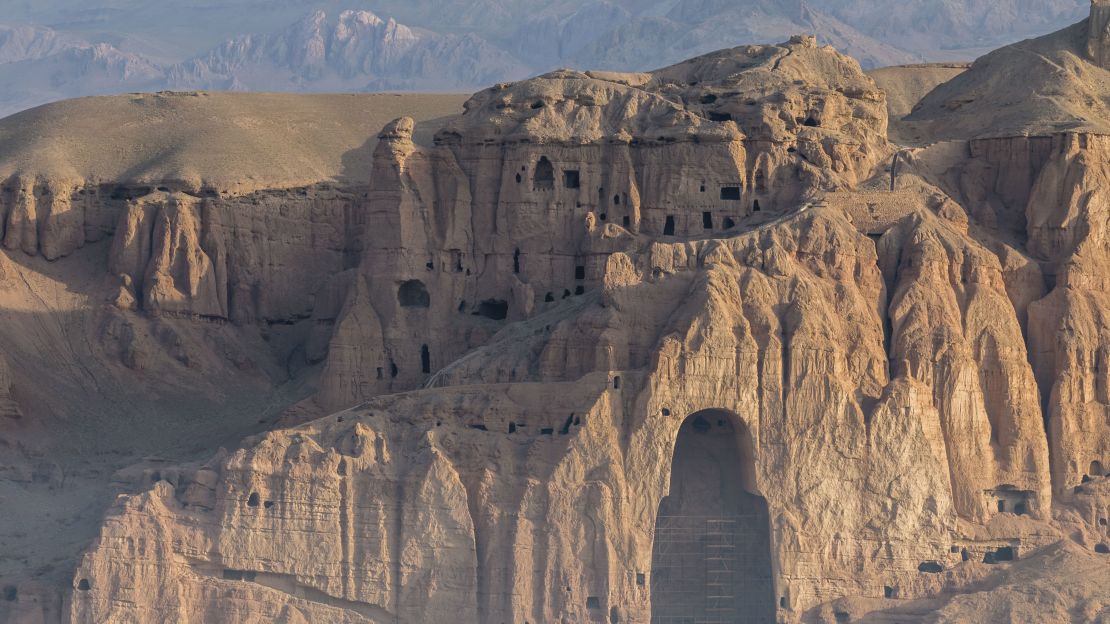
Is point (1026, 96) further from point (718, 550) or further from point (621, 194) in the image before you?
point (718, 550)

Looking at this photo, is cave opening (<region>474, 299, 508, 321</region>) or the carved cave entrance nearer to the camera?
the carved cave entrance

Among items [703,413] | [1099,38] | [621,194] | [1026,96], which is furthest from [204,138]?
[703,413]

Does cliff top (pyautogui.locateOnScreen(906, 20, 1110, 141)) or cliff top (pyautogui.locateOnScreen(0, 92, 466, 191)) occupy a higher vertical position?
cliff top (pyautogui.locateOnScreen(0, 92, 466, 191))

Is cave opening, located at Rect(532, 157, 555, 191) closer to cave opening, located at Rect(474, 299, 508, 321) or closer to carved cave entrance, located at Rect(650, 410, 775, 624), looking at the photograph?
cave opening, located at Rect(474, 299, 508, 321)

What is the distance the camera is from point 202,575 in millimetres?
73312

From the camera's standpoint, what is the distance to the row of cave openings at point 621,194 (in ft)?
274

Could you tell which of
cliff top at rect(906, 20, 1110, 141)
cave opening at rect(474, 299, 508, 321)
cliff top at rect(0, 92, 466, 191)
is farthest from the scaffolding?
cliff top at rect(0, 92, 466, 191)

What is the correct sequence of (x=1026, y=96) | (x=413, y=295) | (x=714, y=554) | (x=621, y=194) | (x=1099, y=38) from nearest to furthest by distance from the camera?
1. (x=714, y=554)
2. (x=621, y=194)
3. (x=413, y=295)
4. (x=1026, y=96)
5. (x=1099, y=38)

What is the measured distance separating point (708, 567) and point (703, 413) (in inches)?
168

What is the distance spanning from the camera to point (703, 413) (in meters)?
76.7

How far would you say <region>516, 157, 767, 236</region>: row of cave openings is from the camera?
83.5m

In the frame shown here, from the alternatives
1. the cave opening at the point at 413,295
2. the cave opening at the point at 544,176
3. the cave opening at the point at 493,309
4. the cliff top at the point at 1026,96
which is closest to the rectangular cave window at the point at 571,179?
the cave opening at the point at 544,176

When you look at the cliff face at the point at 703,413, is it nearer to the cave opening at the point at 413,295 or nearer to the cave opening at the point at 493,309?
the cave opening at the point at 493,309

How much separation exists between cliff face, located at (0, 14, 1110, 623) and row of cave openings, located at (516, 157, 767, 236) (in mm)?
93
